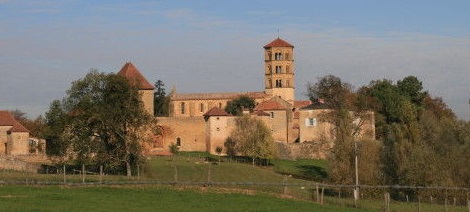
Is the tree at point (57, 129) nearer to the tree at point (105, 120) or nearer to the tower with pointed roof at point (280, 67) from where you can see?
the tree at point (105, 120)

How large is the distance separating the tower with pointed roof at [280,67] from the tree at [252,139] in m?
46.6

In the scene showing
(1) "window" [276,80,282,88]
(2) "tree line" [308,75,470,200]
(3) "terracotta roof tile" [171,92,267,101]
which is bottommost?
(2) "tree line" [308,75,470,200]

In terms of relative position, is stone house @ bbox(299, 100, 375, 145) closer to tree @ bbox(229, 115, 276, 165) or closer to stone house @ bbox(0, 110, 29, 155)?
tree @ bbox(229, 115, 276, 165)

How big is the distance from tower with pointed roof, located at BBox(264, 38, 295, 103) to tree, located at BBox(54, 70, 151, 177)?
75894 mm

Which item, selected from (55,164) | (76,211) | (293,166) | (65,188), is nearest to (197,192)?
(65,188)

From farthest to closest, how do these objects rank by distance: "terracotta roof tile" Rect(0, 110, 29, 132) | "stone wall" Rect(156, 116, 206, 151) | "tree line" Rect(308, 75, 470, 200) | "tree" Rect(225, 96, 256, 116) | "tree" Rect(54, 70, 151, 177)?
"tree" Rect(225, 96, 256, 116) < "stone wall" Rect(156, 116, 206, 151) < "terracotta roof tile" Rect(0, 110, 29, 132) < "tree" Rect(54, 70, 151, 177) < "tree line" Rect(308, 75, 470, 200)

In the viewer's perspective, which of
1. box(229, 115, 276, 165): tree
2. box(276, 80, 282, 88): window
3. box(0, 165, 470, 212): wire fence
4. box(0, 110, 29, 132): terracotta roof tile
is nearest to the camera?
box(0, 165, 470, 212): wire fence

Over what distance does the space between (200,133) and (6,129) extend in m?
20.4

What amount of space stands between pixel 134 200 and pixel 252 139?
5050cm

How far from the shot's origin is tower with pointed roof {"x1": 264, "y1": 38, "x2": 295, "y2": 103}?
5361 inches

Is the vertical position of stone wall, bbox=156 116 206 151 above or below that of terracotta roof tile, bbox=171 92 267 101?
below

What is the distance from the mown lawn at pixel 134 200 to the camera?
30.9 meters

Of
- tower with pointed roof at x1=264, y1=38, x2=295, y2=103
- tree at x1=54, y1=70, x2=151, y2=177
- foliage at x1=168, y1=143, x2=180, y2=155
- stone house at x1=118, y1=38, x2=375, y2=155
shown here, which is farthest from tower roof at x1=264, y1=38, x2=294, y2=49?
tree at x1=54, y1=70, x2=151, y2=177

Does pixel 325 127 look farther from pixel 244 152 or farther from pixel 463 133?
pixel 463 133
